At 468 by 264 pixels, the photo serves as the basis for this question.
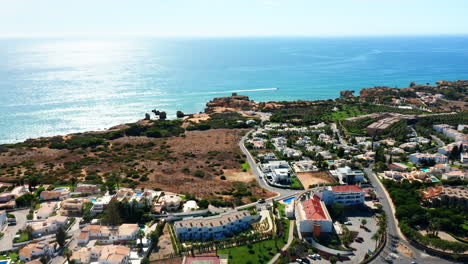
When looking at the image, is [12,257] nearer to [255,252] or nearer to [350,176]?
[255,252]

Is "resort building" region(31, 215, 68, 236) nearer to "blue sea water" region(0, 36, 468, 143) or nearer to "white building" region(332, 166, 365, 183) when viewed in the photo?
"white building" region(332, 166, 365, 183)

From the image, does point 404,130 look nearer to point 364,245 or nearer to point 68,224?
point 364,245

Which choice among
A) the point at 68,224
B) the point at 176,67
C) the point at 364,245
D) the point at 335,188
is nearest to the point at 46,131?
the point at 68,224

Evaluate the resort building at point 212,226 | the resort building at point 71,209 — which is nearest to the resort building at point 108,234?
the resort building at point 212,226

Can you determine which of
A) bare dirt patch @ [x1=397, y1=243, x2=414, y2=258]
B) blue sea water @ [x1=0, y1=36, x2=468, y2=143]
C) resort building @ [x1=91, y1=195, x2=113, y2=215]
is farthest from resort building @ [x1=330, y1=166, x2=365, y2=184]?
blue sea water @ [x1=0, y1=36, x2=468, y2=143]

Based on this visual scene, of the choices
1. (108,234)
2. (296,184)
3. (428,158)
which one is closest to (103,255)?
(108,234)

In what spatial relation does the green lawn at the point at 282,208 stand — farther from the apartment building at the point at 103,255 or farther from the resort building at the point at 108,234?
the apartment building at the point at 103,255
